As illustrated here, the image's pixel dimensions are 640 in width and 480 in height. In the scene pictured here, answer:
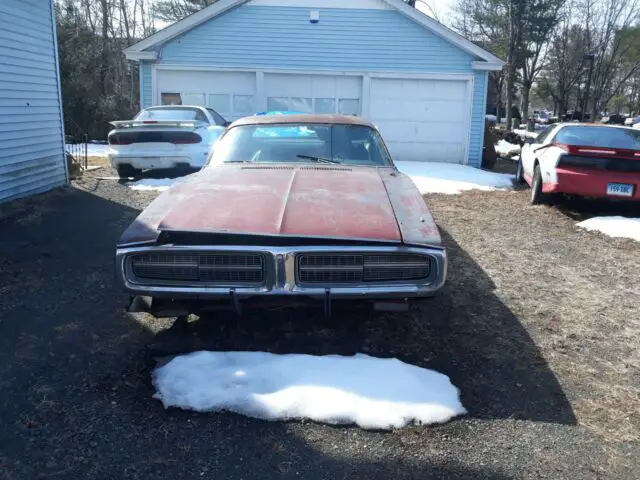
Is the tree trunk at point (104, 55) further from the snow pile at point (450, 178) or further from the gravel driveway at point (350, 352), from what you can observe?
the gravel driveway at point (350, 352)

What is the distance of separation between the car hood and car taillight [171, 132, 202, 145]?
5584mm

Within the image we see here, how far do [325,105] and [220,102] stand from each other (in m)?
2.81

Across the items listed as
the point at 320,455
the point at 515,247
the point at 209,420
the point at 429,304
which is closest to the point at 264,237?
the point at 209,420

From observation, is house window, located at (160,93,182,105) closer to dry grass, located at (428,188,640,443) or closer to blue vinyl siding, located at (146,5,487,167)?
blue vinyl siding, located at (146,5,487,167)

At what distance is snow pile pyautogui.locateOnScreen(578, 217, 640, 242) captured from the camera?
704 centimetres

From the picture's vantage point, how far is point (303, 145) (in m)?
5.02

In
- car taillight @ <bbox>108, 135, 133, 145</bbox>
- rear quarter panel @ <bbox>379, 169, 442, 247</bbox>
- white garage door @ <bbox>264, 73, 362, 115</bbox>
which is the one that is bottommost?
rear quarter panel @ <bbox>379, 169, 442, 247</bbox>

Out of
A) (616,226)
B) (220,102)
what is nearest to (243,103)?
(220,102)

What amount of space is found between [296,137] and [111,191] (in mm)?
5686

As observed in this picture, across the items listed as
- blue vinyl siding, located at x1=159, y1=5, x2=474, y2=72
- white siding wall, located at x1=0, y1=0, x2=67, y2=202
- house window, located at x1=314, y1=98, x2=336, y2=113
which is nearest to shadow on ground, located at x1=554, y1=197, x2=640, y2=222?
blue vinyl siding, located at x1=159, y1=5, x2=474, y2=72

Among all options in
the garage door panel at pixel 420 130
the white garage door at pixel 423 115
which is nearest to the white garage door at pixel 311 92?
the white garage door at pixel 423 115

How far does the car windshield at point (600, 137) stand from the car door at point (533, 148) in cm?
35

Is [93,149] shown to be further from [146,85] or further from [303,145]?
[303,145]

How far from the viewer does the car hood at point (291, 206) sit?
128 inches
